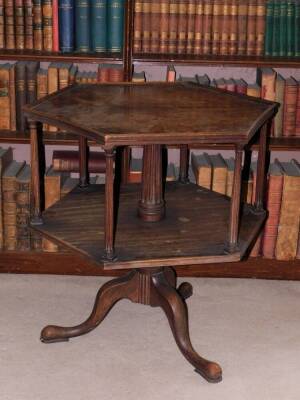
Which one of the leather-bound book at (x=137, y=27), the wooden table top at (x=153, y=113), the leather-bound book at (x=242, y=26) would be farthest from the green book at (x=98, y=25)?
the leather-bound book at (x=242, y=26)

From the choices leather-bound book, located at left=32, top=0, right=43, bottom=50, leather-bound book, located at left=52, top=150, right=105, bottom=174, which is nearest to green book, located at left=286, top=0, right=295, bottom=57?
leather-bound book, located at left=52, top=150, right=105, bottom=174

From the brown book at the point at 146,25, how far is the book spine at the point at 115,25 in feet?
0.32

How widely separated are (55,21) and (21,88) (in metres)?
0.34

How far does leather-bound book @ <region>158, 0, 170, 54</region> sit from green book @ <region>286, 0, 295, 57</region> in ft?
1.76

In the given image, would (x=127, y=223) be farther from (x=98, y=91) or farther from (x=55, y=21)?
(x=55, y=21)

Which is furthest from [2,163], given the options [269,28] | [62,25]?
[269,28]

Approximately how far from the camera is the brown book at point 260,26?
3.05m

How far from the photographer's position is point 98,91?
2.60 meters

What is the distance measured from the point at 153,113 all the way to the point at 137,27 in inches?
34.7

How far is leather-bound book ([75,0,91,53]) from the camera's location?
3.06m

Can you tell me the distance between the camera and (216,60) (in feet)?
9.85

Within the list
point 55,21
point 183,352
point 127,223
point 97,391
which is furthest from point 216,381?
point 55,21

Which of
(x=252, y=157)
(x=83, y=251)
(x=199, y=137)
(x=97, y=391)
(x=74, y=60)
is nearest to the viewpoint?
(x=199, y=137)

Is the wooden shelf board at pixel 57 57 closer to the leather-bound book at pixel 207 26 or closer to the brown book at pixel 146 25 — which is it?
the brown book at pixel 146 25
